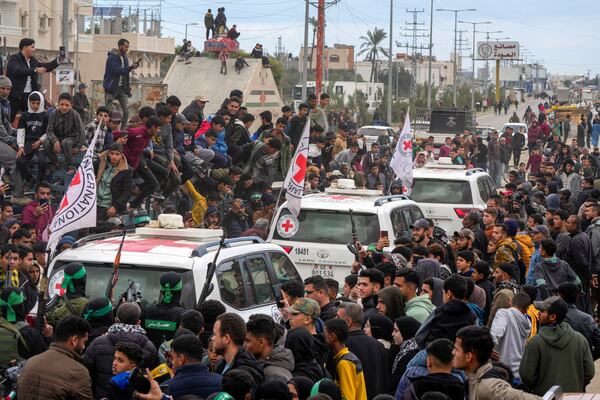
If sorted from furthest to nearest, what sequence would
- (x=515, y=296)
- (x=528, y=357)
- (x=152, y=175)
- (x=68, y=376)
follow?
(x=152, y=175) → (x=515, y=296) → (x=528, y=357) → (x=68, y=376)

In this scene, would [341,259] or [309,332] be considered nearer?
[309,332]

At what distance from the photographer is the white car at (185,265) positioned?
33.5 feet

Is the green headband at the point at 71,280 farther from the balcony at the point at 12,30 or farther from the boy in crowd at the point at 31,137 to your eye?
the balcony at the point at 12,30

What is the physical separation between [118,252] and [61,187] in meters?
6.58

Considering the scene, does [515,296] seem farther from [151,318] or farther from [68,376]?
[68,376]

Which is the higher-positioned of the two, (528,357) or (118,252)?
(118,252)

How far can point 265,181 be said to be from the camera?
19.3 meters

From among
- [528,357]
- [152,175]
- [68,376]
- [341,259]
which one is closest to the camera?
[68,376]

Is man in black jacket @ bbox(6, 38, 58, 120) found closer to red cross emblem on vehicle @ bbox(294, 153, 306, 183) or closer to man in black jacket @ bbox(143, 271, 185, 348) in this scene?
red cross emblem on vehicle @ bbox(294, 153, 306, 183)

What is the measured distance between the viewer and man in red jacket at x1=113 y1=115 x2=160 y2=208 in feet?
51.9

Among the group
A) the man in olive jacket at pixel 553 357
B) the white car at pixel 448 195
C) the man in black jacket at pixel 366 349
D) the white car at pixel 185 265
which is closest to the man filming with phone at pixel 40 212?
the white car at pixel 185 265

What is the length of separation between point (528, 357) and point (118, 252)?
3.43 meters

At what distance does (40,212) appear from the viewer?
14688 millimetres

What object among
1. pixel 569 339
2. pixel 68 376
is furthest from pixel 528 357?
pixel 68 376
